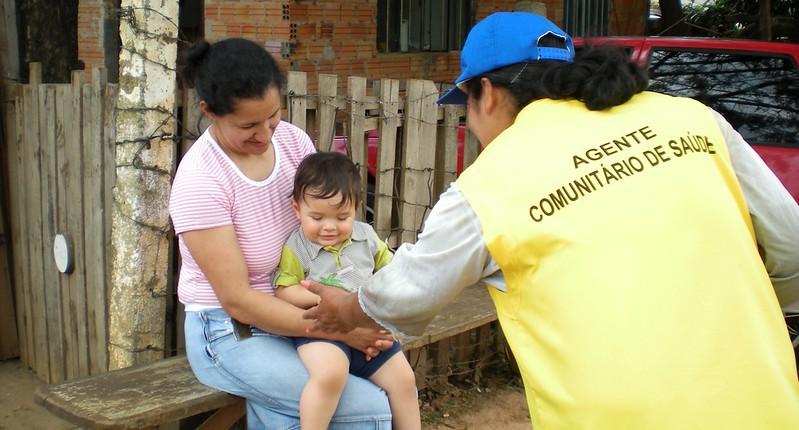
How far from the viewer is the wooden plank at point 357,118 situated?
410 centimetres

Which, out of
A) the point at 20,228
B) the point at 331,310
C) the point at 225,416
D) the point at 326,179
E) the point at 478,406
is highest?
the point at 326,179

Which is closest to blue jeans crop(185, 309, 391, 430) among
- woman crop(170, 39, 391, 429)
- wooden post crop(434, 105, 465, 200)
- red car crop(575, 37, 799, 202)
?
woman crop(170, 39, 391, 429)

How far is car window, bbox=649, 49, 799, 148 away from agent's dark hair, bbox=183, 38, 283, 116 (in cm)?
305

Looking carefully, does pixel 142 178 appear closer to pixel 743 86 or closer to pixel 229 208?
pixel 229 208

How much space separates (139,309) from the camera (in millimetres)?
3590

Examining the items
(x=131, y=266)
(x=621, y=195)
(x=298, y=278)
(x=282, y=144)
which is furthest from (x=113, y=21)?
(x=621, y=195)

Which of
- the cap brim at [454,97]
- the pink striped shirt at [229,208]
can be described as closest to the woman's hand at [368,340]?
the pink striped shirt at [229,208]

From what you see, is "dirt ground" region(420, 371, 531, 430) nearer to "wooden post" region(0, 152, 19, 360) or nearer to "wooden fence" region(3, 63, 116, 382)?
"wooden fence" region(3, 63, 116, 382)

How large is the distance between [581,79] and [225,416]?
1.78 m

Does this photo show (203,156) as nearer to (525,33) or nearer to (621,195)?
(525,33)

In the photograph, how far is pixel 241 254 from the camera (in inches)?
108

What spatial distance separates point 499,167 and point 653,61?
13.0ft

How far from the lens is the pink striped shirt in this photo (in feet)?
8.82

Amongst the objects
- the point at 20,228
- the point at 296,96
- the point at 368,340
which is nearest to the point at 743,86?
the point at 296,96
